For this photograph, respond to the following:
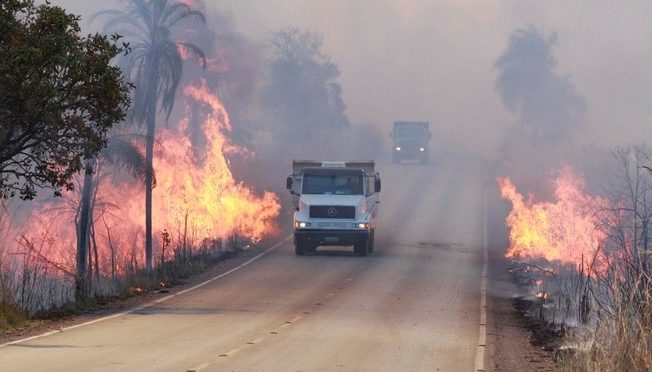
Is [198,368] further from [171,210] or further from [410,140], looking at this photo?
[410,140]

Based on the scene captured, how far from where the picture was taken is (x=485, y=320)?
26.2m

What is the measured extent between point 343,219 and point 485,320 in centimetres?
1486

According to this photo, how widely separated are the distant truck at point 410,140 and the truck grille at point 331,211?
54.4 meters

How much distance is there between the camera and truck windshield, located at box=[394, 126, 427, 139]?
94562mm

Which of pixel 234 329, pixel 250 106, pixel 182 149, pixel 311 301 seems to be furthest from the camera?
pixel 250 106

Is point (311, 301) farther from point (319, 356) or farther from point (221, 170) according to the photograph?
point (221, 170)

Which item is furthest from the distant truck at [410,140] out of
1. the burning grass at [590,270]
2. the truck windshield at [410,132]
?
the burning grass at [590,270]

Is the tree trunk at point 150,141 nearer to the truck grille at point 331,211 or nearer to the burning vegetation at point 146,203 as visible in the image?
the burning vegetation at point 146,203

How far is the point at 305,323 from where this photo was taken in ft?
77.8

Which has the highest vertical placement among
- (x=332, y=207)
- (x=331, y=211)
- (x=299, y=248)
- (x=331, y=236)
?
(x=332, y=207)

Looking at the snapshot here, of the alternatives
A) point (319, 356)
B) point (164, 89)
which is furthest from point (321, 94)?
point (319, 356)

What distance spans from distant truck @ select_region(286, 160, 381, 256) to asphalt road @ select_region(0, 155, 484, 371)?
0.72 m

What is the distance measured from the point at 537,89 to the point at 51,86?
356 feet

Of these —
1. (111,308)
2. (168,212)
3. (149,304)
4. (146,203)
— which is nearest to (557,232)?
(146,203)
